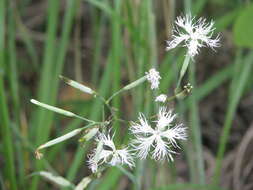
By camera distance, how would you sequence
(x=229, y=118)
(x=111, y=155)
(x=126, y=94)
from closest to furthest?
1. (x=111, y=155)
2. (x=229, y=118)
3. (x=126, y=94)

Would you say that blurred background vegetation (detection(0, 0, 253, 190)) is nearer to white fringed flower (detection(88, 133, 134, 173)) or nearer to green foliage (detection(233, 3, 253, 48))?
green foliage (detection(233, 3, 253, 48))

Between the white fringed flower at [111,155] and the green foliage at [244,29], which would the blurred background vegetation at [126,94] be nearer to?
the green foliage at [244,29]

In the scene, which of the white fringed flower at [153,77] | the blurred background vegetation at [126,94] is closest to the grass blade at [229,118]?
the blurred background vegetation at [126,94]

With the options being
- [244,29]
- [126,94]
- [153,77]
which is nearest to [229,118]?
[244,29]

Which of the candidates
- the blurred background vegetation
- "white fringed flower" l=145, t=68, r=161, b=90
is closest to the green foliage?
the blurred background vegetation

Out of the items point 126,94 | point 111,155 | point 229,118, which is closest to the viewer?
point 111,155

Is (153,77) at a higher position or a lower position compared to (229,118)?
higher

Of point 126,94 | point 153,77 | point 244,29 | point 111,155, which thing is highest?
point 244,29

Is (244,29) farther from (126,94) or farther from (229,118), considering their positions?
(126,94)
